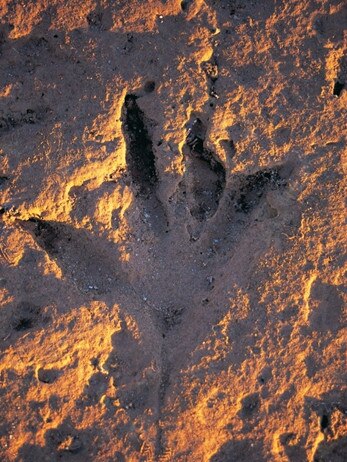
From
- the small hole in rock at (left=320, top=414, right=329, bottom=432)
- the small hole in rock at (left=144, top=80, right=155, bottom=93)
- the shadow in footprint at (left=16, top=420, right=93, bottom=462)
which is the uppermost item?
the small hole in rock at (left=144, top=80, right=155, bottom=93)

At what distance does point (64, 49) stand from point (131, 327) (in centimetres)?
210

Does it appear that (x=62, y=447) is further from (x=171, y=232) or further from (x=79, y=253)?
(x=171, y=232)

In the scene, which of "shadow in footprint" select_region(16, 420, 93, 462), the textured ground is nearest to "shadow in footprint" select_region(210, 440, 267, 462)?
the textured ground

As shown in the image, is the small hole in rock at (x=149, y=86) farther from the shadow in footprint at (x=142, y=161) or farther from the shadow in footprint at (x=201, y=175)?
the shadow in footprint at (x=201, y=175)

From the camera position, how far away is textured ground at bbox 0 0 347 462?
3.71m

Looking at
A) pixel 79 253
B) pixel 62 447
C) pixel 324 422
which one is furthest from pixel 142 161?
pixel 324 422

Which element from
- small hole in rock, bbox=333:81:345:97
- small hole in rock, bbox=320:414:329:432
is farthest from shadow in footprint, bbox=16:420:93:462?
small hole in rock, bbox=333:81:345:97

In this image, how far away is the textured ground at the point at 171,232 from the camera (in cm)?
371

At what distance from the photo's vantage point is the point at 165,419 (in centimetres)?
373

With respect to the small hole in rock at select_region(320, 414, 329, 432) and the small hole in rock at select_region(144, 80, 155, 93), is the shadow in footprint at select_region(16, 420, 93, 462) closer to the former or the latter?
the small hole in rock at select_region(320, 414, 329, 432)

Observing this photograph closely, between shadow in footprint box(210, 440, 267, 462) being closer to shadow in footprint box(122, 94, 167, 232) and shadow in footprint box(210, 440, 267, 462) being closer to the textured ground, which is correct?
the textured ground

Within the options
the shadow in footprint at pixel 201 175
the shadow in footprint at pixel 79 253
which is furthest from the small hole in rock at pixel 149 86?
the shadow in footprint at pixel 79 253

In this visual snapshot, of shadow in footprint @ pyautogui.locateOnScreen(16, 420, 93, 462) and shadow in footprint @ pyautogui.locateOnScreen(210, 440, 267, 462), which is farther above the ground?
shadow in footprint @ pyautogui.locateOnScreen(16, 420, 93, 462)

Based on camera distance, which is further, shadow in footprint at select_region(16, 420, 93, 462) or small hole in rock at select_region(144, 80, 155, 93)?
small hole in rock at select_region(144, 80, 155, 93)
